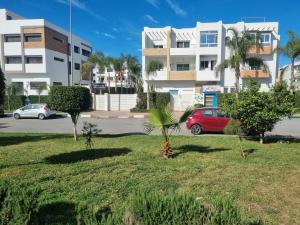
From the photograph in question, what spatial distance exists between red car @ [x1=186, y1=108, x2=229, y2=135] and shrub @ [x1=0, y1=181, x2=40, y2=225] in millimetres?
11828

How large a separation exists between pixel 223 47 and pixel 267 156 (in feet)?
92.8

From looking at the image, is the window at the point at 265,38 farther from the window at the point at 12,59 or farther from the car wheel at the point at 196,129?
the window at the point at 12,59

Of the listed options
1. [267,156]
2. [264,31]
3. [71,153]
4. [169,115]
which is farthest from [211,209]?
[264,31]

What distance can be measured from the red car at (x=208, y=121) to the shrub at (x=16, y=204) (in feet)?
38.8

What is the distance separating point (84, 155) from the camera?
7930 millimetres

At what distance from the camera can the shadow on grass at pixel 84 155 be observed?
7293 mm

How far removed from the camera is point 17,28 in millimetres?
35094

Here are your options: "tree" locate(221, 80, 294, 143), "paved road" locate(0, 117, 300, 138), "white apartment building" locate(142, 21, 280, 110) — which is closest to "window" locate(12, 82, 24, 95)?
"paved road" locate(0, 117, 300, 138)

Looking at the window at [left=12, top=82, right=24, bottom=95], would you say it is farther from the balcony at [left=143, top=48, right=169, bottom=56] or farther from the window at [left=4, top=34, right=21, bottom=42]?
the balcony at [left=143, top=48, right=169, bottom=56]

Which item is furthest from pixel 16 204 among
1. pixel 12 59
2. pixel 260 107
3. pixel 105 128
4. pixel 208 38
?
pixel 12 59

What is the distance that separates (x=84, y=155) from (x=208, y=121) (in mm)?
8236

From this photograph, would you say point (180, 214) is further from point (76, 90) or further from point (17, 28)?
point (17, 28)

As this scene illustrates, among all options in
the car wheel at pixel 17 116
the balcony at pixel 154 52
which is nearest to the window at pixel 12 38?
the car wheel at pixel 17 116

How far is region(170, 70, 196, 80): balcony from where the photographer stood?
108 ft
